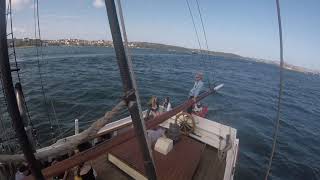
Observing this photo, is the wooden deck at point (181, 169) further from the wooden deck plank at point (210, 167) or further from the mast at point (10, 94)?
the mast at point (10, 94)

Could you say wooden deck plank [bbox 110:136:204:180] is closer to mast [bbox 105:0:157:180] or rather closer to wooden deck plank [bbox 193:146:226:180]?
wooden deck plank [bbox 193:146:226:180]

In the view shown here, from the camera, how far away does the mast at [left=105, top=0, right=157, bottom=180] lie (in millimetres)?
1793

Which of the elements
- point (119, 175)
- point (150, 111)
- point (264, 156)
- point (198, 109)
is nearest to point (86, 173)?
point (119, 175)

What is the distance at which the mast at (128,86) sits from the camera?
5.88 feet

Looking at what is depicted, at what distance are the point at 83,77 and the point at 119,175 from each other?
30964 mm

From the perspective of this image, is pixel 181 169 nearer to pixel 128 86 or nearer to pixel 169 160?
pixel 169 160

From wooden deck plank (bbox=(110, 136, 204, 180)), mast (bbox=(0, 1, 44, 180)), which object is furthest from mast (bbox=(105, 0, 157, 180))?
wooden deck plank (bbox=(110, 136, 204, 180))

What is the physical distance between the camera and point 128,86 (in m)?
1.91

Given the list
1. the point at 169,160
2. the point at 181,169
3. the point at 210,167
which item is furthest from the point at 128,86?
the point at 210,167

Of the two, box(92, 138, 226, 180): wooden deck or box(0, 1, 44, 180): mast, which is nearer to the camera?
box(0, 1, 44, 180): mast

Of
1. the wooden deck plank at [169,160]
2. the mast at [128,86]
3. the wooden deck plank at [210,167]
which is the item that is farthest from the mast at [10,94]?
the wooden deck plank at [210,167]

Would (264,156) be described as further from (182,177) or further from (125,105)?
(125,105)

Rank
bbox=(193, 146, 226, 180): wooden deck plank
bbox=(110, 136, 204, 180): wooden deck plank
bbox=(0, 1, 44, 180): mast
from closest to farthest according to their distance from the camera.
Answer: bbox=(0, 1, 44, 180): mast
bbox=(110, 136, 204, 180): wooden deck plank
bbox=(193, 146, 226, 180): wooden deck plank

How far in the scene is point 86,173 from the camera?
548 cm
